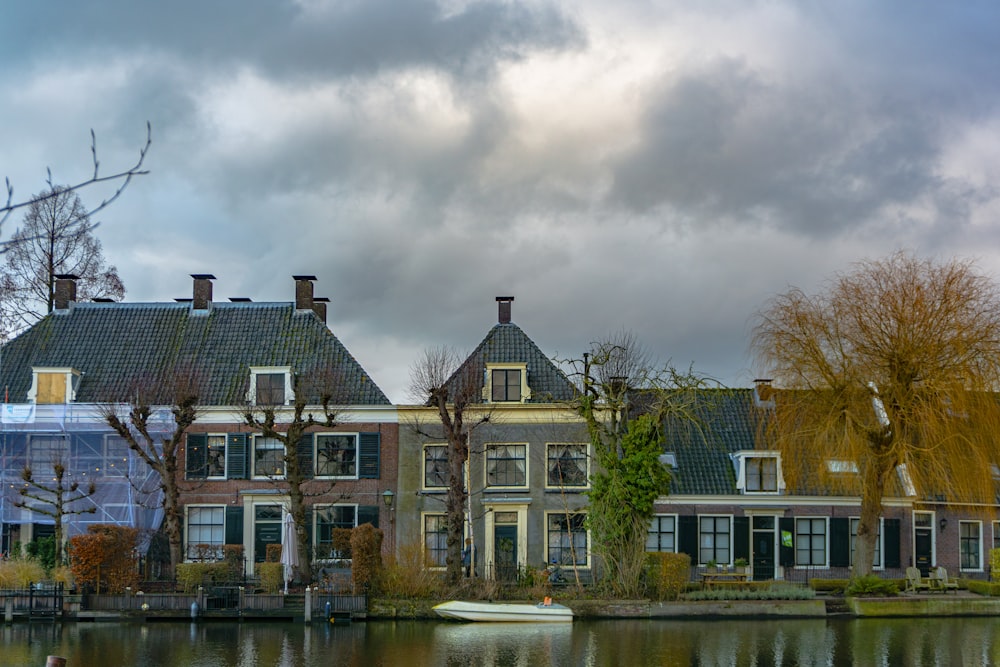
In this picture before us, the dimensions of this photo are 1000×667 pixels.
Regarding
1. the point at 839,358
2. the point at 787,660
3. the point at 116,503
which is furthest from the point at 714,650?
the point at 116,503

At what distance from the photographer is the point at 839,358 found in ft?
98.6

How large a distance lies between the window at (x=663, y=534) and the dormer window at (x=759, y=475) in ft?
7.71

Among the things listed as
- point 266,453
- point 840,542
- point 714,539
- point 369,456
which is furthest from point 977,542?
point 266,453

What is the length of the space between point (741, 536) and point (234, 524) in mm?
15186

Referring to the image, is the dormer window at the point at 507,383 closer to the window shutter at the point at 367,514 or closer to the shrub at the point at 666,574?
the window shutter at the point at 367,514

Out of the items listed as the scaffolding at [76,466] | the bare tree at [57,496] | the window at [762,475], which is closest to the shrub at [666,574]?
the window at [762,475]

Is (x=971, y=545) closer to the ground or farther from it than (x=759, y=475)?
closer to the ground

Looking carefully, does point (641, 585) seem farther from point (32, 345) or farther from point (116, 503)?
point (32, 345)

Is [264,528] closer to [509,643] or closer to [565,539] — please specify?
[565,539]

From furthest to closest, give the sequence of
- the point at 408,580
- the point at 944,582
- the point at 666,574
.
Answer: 1. the point at 944,582
2. the point at 666,574
3. the point at 408,580

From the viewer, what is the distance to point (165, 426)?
110ft

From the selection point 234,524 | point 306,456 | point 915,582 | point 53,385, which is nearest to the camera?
point 915,582

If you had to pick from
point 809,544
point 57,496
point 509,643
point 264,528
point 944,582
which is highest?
point 57,496

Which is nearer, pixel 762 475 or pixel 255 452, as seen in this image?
pixel 255 452
